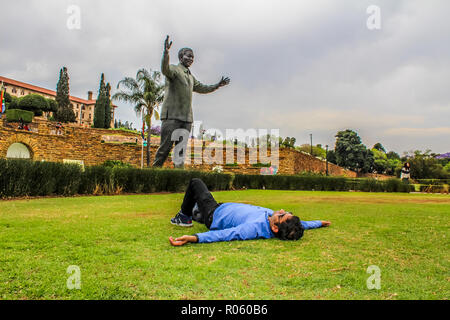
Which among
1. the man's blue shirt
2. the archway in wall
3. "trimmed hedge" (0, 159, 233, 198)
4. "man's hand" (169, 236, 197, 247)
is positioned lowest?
"man's hand" (169, 236, 197, 247)

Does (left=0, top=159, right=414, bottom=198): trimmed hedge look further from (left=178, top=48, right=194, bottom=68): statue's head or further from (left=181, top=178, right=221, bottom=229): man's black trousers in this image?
(left=181, top=178, right=221, bottom=229): man's black trousers

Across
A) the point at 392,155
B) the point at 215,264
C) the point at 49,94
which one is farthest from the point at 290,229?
the point at 392,155

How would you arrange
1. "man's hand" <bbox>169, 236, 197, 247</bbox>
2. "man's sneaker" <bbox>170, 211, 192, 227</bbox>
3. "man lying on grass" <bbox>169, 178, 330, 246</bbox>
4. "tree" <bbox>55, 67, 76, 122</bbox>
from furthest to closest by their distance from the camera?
1. "tree" <bbox>55, 67, 76, 122</bbox>
2. "man's sneaker" <bbox>170, 211, 192, 227</bbox>
3. "man lying on grass" <bbox>169, 178, 330, 246</bbox>
4. "man's hand" <bbox>169, 236, 197, 247</bbox>

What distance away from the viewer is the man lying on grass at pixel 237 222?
2.89 meters

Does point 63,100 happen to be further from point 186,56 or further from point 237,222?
point 237,222

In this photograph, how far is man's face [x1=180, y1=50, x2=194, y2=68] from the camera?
9938 mm

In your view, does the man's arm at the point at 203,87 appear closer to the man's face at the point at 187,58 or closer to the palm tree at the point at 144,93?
the man's face at the point at 187,58

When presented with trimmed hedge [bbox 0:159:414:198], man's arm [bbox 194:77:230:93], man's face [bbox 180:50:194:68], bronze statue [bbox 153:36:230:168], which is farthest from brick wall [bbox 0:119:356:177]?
man's face [bbox 180:50:194:68]

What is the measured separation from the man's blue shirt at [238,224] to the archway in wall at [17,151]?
69.7 feet

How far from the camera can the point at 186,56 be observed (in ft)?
32.6

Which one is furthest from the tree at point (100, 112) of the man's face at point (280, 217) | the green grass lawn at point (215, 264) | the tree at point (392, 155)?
the tree at point (392, 155)

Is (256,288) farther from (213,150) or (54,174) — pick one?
(213,150)

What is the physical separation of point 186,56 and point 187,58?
7cm

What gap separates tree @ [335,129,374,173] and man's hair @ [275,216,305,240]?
4894 centimetres
